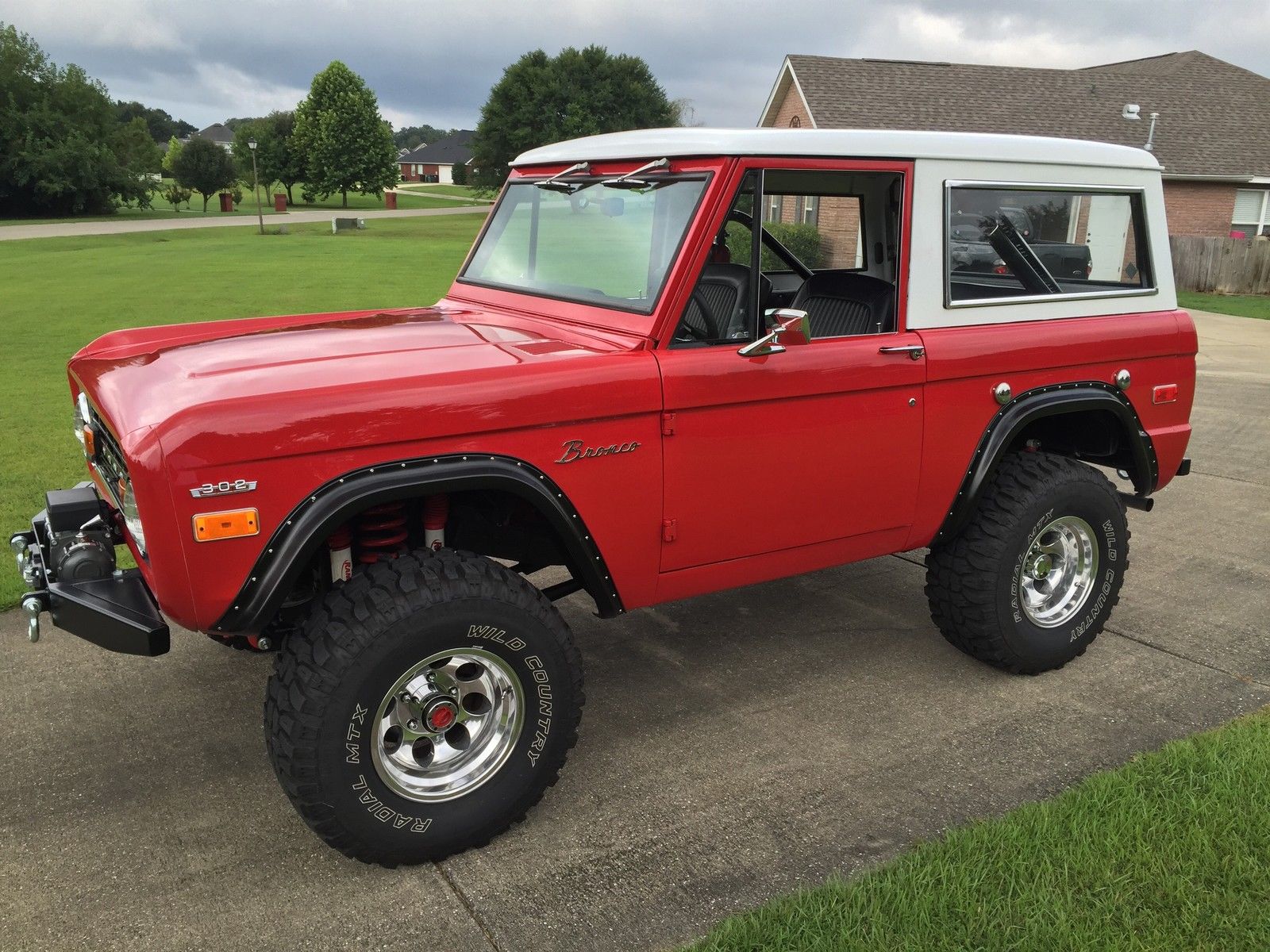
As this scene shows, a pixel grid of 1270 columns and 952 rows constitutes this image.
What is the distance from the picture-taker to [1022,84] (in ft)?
96.2

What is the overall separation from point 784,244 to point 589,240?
145 centimetres

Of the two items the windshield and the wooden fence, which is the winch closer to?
Result: the windshield

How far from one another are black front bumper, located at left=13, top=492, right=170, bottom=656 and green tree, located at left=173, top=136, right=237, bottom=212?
208ft

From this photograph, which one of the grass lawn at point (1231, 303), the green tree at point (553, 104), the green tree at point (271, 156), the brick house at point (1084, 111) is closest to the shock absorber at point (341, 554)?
the grass lawn at point (1231, 303)

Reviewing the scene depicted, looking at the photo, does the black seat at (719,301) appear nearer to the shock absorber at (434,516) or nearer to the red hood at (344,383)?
the red hood at (344,383)

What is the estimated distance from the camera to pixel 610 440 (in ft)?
10.2

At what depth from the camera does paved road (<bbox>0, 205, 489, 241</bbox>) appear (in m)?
37.0

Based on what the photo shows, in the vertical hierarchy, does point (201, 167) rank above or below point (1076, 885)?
above

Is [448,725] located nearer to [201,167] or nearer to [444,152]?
[201,167]

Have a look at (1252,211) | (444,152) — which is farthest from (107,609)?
(444,152)

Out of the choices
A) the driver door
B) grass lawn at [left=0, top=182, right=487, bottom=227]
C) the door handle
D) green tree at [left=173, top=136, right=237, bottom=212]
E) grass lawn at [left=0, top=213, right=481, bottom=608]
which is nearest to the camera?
the driver door

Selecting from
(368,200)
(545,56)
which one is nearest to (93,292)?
(545,56)

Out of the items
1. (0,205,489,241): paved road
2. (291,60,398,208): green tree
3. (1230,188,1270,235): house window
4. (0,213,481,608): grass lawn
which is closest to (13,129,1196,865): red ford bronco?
(0,213,481,608): grass lawn

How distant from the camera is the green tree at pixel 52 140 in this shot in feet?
159
